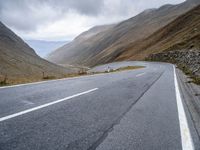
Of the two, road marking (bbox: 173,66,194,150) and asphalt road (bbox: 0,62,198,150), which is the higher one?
asphalt road (bbox: 0,62,198,150)

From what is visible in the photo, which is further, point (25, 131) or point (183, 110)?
point (183, 110)

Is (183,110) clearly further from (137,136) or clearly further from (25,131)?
(25,131)

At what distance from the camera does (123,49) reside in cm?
12331

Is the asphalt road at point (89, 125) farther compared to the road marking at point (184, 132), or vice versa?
the road marking at point (184, 132)

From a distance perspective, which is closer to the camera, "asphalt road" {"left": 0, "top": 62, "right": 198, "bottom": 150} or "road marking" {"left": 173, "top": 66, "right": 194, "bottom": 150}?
"asphalt road" {"left": 0, "top": 62, "right": 198, "bottom": 150}

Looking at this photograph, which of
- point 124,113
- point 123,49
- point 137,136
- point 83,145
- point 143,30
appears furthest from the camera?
point 143,30

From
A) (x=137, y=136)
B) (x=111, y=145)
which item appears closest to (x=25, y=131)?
(x=111, y=145)

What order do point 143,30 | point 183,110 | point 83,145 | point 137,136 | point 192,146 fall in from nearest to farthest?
point 83,145 → point 192,146 → point 137,136 → point 183,110 → point 143,30

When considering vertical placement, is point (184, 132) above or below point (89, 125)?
below

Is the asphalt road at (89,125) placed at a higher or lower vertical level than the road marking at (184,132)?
higher

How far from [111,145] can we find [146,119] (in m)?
1.79

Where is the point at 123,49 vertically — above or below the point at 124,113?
above

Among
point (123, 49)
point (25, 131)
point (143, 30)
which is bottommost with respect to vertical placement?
point (25, 131)

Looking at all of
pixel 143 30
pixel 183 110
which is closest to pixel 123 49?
pixel 143 30
